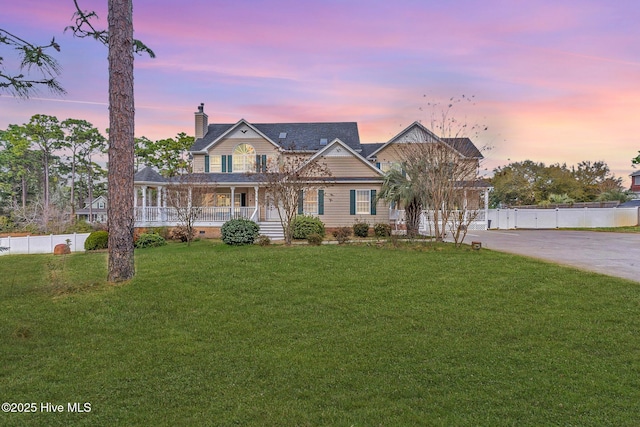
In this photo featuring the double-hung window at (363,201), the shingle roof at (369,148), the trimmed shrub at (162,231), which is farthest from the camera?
the shingle roof at (369,148)

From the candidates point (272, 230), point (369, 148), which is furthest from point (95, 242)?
point (369, 148)

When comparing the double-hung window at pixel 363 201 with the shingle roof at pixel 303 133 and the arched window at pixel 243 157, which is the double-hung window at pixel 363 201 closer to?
the shingle roof at pixel 303 133

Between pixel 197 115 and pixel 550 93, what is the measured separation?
21.6 m

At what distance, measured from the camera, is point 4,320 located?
621 centimetres

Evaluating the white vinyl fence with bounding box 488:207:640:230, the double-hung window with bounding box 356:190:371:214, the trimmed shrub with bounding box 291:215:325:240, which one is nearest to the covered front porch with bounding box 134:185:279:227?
the trimmed shrub with bounding box 291:215:325:240

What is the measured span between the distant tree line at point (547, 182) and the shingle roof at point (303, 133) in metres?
19.7

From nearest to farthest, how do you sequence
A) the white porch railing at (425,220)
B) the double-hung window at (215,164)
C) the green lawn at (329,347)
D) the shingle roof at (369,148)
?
the green lawn at (329,347) < the white porch railing at (425,220) < the double-hung window at (215,164) < the shingle roof at (369,148)

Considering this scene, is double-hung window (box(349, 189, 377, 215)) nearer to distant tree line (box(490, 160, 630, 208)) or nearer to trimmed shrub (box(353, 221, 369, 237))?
trimmed shrub (box(353, 221, 369, 237))

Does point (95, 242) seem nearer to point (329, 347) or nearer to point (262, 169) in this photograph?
point (262, 169)

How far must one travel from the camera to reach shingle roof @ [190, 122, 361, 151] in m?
26.1

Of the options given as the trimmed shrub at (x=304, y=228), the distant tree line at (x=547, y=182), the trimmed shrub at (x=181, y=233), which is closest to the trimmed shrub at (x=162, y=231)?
the trimmed shrub at (x=181, y=233)

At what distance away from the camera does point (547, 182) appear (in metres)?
43.1

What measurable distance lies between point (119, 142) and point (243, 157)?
54.8 ft

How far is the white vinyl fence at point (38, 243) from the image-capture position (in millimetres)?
17625
